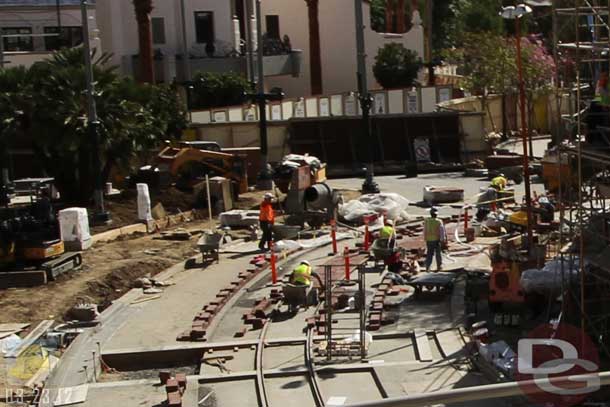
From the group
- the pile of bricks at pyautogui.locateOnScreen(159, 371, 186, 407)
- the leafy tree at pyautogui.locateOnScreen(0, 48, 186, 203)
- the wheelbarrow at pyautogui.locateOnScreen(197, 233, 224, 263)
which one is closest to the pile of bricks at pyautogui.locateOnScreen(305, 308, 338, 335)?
the pile of bricks at pyautogui.locateOnScreen(159, 371, 186, 407)

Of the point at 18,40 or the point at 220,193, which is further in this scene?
the point at 18,40

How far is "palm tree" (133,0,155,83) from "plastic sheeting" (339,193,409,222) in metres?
25.7

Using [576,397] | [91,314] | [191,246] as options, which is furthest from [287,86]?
[576,397]

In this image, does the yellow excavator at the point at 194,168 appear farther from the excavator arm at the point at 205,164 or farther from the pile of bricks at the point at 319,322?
the pile of bricks at the point at 319,322

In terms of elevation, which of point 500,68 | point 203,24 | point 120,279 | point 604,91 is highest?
point 203,24

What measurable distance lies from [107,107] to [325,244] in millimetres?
9120

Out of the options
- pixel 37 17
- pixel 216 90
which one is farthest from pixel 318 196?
pixel 37 17

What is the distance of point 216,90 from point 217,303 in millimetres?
34474

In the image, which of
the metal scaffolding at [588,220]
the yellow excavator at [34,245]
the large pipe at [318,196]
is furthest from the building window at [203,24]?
the metal scaffolding at [588,220]

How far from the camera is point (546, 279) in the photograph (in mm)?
18594

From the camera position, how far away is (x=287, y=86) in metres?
68.2

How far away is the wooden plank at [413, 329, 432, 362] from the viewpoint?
17870 mm

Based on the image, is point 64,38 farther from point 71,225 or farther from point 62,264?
point 62,264

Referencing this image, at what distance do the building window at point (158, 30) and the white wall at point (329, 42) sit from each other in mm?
7014
